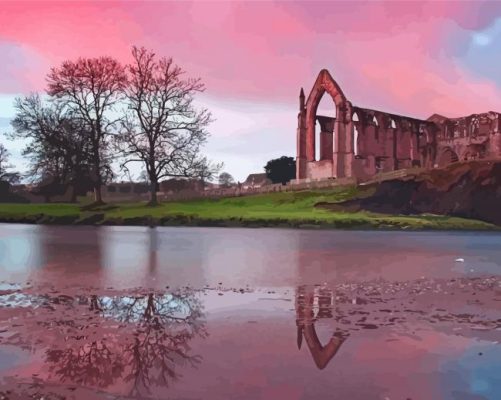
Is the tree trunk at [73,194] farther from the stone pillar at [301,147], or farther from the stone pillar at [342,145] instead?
the stone pillar at [301,147]

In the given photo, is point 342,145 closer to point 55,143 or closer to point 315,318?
point 55,143

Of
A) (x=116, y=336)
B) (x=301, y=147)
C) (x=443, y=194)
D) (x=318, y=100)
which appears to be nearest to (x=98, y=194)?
(x=443, y=194)

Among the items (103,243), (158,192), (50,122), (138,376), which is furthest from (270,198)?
(138,376)

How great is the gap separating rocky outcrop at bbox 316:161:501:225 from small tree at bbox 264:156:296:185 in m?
43.7

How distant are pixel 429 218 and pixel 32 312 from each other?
38.9m

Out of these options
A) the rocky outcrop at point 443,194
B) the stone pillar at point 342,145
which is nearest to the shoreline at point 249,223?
the rocky outcrop at point 443,194

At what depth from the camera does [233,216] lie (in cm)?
4431

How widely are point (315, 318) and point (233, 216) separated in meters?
35.0

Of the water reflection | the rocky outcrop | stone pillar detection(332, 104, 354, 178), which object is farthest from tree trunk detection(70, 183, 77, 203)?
the water reflection

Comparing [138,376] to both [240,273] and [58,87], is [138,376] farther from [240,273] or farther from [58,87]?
[58,87]

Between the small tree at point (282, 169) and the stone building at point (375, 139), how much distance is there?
14146 millimetres

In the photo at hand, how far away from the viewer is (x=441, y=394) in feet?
18.7

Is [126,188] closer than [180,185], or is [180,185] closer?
[180,185]

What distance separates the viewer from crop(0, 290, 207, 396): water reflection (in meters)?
6.20
